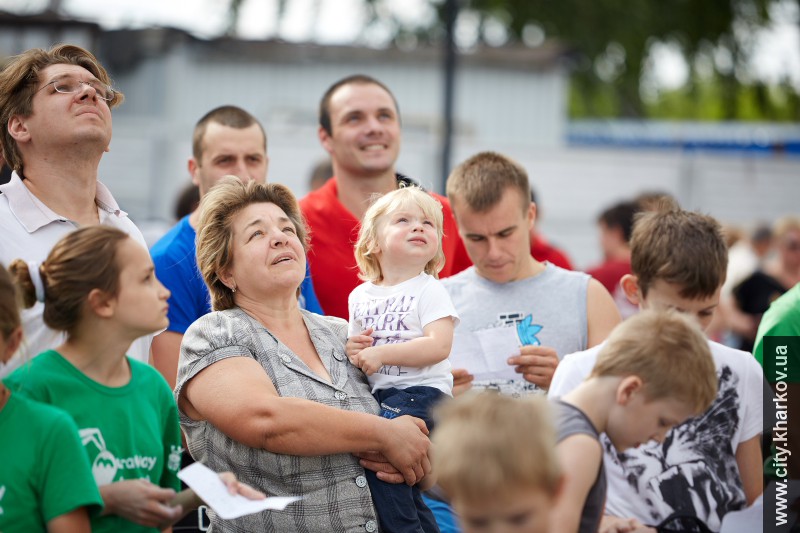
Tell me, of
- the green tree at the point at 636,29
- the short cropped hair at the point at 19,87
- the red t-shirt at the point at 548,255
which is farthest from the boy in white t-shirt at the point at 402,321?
the green tree at the point at 636,29

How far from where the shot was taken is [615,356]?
118 inches

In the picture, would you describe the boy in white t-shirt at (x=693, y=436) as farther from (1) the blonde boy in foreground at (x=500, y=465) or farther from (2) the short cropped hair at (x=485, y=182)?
(1) the blonde boy in foreground at (x=500, y=465)

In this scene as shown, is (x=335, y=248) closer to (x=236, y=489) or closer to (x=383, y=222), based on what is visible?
(x=383, y=222)

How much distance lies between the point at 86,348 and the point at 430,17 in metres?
21.1

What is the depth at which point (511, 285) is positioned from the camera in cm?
450

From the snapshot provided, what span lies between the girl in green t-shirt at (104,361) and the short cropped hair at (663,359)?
1104 mm

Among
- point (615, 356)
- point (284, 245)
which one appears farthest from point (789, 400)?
point (284, 245)

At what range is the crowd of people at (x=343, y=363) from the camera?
111 inches

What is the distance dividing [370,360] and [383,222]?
621 millimetres

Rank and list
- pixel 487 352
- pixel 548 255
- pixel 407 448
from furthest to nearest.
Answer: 1. pixel 548 255
2. pixel 487 352
3. pixel 407 448

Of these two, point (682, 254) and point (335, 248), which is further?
point (335, 248)

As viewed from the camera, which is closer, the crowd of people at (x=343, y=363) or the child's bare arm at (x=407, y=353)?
the crowd of people at (x=343, y=363)

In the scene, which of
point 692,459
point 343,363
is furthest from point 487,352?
point 692,459

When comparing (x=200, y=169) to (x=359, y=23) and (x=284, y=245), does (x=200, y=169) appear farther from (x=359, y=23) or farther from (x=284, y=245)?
(x=359, y=23)
